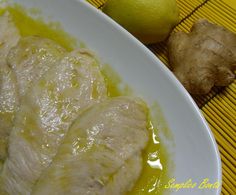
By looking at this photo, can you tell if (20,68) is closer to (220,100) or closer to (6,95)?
(6,95)

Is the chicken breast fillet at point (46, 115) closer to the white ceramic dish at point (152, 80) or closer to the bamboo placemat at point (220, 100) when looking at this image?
the white ceramic dish at point (152, 80)

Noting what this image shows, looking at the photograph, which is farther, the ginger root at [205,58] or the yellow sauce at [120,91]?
the ginger root at [205,58]

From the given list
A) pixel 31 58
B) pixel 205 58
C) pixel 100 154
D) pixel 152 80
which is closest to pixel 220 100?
pixel 205 58

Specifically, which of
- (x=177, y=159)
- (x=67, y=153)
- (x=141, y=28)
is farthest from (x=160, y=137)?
(x=141, y=28)

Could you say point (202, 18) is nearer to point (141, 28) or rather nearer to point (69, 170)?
point (141, 28)

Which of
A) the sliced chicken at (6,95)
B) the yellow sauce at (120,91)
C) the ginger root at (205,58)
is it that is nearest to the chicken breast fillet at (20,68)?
the sliced chicken at (6,95)

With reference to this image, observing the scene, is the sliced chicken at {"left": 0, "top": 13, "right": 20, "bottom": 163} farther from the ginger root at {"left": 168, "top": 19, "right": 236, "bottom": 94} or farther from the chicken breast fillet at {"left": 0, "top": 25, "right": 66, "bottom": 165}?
the ginger root at {"left": 168, "top": 19, "right": 236, "bottom": 94}

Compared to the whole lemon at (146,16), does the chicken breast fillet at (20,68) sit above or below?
below
